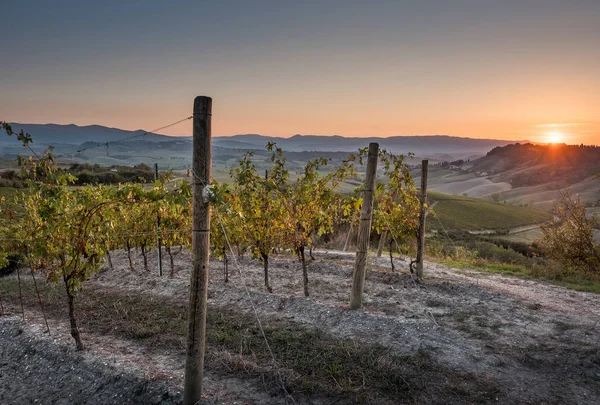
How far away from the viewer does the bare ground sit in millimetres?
5891

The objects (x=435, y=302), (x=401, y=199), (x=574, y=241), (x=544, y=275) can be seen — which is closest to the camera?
(x=435, y=302)

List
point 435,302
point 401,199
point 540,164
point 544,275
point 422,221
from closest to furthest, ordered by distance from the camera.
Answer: point 435,302
point 422,221
point 401,199
point 544,275
point 540,164

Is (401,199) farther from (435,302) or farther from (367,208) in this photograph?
(367,208)

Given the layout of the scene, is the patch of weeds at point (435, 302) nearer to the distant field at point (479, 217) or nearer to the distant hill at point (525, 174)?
the distant field at point (479, 217)

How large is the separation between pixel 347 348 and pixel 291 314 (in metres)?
2.47

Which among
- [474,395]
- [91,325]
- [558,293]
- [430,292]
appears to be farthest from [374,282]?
[91,325]

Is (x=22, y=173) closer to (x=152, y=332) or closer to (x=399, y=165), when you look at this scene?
(x=152, y=332)

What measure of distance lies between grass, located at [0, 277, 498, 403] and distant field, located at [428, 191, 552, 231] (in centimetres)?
3405

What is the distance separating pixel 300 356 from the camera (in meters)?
6.96

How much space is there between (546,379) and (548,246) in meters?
12.1

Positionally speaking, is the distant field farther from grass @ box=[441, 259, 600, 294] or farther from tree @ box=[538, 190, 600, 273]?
grass @ box=[441, 259, 600, 294]

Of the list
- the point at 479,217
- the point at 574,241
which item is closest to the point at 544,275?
the point at 574,241

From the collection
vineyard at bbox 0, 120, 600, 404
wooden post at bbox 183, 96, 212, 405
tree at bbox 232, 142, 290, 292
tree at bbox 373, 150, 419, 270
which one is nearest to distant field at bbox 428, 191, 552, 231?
tree at bbox 373, 150, 419, 270

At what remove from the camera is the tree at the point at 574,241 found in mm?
15469
